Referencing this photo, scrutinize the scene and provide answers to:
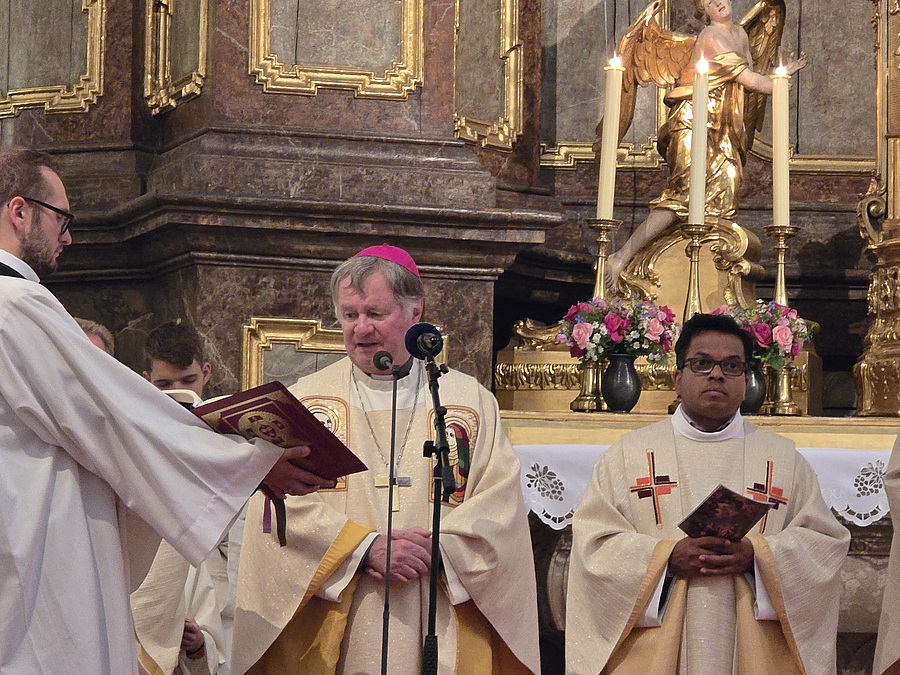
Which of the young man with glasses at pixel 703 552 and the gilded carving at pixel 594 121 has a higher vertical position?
the gilded carving at pixel 594 121

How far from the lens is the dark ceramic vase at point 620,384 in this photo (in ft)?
20.8

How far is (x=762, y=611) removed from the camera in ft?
16.2

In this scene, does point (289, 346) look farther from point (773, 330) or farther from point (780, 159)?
point (780, 159)

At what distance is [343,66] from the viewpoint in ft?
22.8

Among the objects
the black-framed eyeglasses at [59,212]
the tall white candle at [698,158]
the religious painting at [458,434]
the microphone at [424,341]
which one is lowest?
the religious painting at [458,434]

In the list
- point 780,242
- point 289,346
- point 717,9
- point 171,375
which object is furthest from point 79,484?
point 717,9

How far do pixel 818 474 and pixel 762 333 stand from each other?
80 cm

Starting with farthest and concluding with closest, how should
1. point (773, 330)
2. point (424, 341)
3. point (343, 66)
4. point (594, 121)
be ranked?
point (594, 121), point (343, 66), point (773, 330), point (424, 341)

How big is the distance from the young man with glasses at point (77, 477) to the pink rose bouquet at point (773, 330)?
2.79m

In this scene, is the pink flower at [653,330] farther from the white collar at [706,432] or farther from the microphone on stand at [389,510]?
the microphone on stand at [389,510]

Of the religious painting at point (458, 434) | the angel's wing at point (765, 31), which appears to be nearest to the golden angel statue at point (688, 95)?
the angel's wing at point (765, 31)

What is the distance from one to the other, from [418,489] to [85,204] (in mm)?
2930

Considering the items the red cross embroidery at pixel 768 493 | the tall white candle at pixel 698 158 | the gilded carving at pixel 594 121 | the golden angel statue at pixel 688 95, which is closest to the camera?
the red cross embroidery at pixel 768 493

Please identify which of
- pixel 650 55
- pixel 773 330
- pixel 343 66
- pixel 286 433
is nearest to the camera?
pixel 286 433
